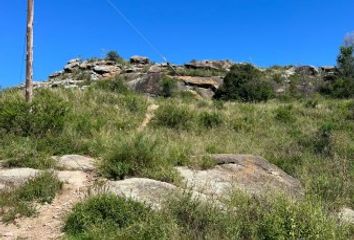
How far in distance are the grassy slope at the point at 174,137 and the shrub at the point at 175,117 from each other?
0.12 feet

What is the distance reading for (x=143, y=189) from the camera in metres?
7.66

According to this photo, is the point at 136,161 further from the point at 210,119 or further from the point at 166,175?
the point at 210,119

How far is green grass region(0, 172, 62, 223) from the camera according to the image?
7008 millimetres

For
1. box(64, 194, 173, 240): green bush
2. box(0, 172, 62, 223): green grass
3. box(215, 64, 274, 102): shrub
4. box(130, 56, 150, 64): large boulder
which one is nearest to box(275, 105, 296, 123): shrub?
box(215, 64, 274, 102): shrub

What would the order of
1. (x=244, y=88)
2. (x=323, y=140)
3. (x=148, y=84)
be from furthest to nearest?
(x=148, y=84), (x=244, y=88), (x=323, y=140)

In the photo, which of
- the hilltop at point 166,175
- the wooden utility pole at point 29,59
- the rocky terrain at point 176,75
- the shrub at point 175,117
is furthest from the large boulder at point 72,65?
the wooden utility pole at point 29,59

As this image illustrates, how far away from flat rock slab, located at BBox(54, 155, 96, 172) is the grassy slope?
300 millimetres

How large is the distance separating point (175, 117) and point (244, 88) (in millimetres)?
13444

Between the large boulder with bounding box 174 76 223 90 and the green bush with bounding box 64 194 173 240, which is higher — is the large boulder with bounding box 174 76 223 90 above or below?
above

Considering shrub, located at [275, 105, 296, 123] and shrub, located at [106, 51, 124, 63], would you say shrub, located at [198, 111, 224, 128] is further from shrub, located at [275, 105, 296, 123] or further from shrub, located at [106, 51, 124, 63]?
shrub, located at [106, 51, 124, 63]

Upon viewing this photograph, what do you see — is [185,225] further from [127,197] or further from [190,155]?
[190,155]

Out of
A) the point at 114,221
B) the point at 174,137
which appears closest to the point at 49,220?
the point at 114,221

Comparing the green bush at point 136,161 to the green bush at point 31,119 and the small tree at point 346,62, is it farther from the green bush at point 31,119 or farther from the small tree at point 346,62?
the small tree at point 346,62

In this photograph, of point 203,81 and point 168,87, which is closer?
point 168,87
